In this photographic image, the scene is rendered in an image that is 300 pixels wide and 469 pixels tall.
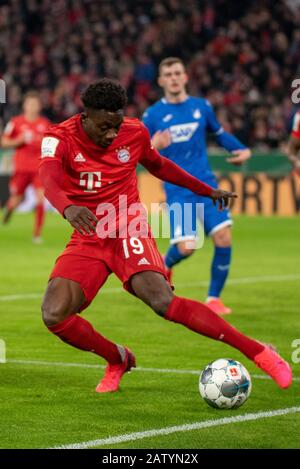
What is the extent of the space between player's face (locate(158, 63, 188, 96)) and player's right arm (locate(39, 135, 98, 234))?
4.24 meters

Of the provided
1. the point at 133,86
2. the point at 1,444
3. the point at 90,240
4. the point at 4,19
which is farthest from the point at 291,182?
the point at 1,444

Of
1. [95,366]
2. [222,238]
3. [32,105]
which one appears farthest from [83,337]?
[32,105]

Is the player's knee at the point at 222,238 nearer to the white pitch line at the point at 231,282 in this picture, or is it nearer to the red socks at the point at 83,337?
the white pitch line at the point at 231,282

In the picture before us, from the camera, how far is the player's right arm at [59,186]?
609 centimetres

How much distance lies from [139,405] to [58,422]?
0.66m

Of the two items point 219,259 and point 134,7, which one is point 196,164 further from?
point 134,7

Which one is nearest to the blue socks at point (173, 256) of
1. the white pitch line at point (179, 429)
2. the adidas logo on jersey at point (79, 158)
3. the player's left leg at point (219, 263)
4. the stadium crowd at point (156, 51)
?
the player's left leg at point (219, 263)

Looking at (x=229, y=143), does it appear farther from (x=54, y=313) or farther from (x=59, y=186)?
(x=54, y=313)

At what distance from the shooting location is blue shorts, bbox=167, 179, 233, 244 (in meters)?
10.5

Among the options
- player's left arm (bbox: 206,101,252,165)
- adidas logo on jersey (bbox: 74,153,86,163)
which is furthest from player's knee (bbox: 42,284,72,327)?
player's left arm (bbox: 206,101,252,165)

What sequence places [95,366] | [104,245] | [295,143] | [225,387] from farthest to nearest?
1. [295,143]
2. [95,366]
3. [104,245]
4. [225,387]

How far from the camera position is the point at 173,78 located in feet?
35.5

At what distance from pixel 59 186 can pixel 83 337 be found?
0.93 meters

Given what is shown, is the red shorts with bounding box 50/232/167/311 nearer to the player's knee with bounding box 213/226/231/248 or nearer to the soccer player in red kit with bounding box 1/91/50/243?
the player's knee with bounding box 213/226/231/248
